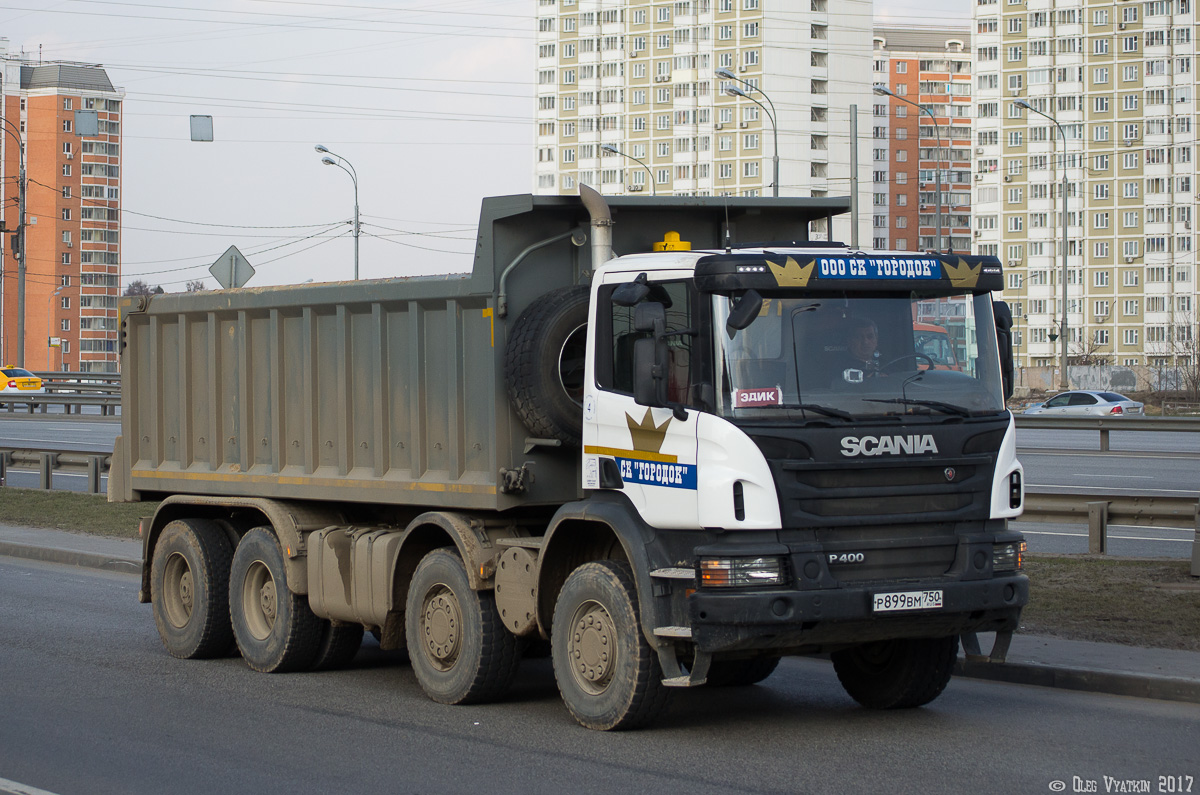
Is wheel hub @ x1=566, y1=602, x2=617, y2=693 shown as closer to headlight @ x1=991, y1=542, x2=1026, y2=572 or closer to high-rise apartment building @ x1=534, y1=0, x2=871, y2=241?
headlight @ x1=991, y1=542, x2=1026, y2=572

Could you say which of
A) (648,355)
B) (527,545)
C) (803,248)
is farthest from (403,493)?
(803,248)

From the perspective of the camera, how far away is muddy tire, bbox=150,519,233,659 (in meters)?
10.8

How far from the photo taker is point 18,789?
671 cm

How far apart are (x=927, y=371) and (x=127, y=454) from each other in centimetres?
692

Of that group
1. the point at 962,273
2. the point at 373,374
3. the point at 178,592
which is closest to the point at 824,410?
the point at 962,273

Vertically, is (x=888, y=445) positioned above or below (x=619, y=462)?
above

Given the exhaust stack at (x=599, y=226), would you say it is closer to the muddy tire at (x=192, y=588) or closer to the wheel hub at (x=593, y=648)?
the wheel hub at (x=593, y=648)

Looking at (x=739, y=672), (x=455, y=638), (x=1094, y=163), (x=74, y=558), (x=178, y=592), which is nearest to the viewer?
(x=455, y=638)

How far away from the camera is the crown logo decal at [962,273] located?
7.77 metres

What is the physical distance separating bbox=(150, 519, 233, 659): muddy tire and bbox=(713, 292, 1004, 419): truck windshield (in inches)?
205

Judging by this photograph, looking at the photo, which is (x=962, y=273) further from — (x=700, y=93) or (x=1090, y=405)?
(x=700, y=93)

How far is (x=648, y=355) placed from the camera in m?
7.34

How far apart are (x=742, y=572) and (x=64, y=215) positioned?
13406 cm

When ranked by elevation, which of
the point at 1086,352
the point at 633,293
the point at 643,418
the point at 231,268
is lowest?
the point at 643,418
